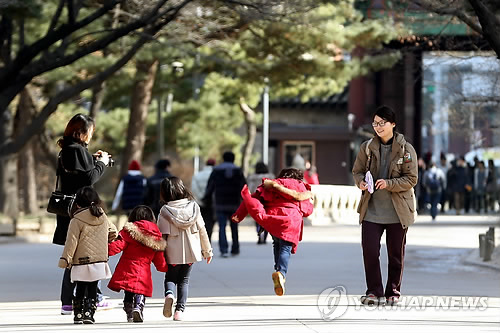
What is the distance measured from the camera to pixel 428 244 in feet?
76.7

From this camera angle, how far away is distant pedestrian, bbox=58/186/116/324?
405 inches

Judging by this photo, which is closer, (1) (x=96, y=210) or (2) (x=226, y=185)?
(1) (x=96, y=210)

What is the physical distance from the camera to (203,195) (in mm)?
20391

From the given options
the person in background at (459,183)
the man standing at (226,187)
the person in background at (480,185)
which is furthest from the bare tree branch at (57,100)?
the person in background at (480,185)

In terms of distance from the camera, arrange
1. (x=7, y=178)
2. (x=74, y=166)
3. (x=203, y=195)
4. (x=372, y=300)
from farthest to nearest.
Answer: (x=7, y=178) → (x=203, y=195) → (x=372, y=300) → (x=74, y=166)

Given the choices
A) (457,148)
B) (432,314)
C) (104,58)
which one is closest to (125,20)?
(104,58)

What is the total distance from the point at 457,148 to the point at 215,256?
362 ft

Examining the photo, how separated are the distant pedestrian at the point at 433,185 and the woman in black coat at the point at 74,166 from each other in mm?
22717

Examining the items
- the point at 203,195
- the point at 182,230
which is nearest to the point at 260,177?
the point at 203,195

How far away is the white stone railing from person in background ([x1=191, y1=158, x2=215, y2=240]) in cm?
1145

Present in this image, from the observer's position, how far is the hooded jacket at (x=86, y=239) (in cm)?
1029

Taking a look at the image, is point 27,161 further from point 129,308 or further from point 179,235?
point 129,308

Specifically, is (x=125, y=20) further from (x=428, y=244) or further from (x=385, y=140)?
(x=385, y=140)

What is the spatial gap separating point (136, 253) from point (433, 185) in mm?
23545
